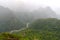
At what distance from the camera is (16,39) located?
180 metres

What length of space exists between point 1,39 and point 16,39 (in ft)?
57.1

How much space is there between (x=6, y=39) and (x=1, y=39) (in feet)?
16.6

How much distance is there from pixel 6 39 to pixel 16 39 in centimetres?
1294

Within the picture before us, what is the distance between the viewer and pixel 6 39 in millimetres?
171000

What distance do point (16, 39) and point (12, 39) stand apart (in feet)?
19.5

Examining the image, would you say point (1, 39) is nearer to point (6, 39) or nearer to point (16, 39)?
point (6, 39)

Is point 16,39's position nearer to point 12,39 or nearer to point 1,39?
point 12,39

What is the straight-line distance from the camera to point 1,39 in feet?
559

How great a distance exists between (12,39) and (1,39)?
11.8m

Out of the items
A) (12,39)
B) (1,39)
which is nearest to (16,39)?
(12,39)

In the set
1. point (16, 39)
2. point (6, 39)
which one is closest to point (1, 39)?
point (6, 39)
